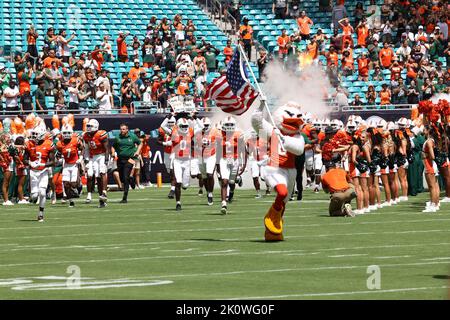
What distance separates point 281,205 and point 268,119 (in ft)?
7.59

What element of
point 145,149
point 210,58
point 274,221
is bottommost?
point 145,149

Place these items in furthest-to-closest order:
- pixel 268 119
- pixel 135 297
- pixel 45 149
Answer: pixel 45 149 → pixel 268 119 → pixel 135 297

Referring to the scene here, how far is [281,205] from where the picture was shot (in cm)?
2106

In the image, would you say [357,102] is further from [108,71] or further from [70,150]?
[70,150]

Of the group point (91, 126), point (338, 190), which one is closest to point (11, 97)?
point (91, 126)

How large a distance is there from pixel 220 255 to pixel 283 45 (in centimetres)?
2774

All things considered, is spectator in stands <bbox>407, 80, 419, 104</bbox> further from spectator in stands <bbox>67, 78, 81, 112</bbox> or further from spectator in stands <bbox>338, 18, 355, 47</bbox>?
spectator in stands <bbox>67, 78, 81, 112</bbox>

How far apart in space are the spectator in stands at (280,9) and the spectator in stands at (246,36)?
2158mm

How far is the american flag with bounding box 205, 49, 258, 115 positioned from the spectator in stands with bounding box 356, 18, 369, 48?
75.6ft

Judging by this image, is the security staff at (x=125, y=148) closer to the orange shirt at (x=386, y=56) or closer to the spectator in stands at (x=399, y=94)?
the spectator in stands at (x=399, y=94)

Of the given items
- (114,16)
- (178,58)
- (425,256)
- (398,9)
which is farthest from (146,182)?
(425,256)

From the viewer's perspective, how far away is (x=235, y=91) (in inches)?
953

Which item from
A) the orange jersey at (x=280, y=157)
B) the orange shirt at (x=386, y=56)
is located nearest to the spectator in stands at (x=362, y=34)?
the orange shirt at (x=386, y=56)
